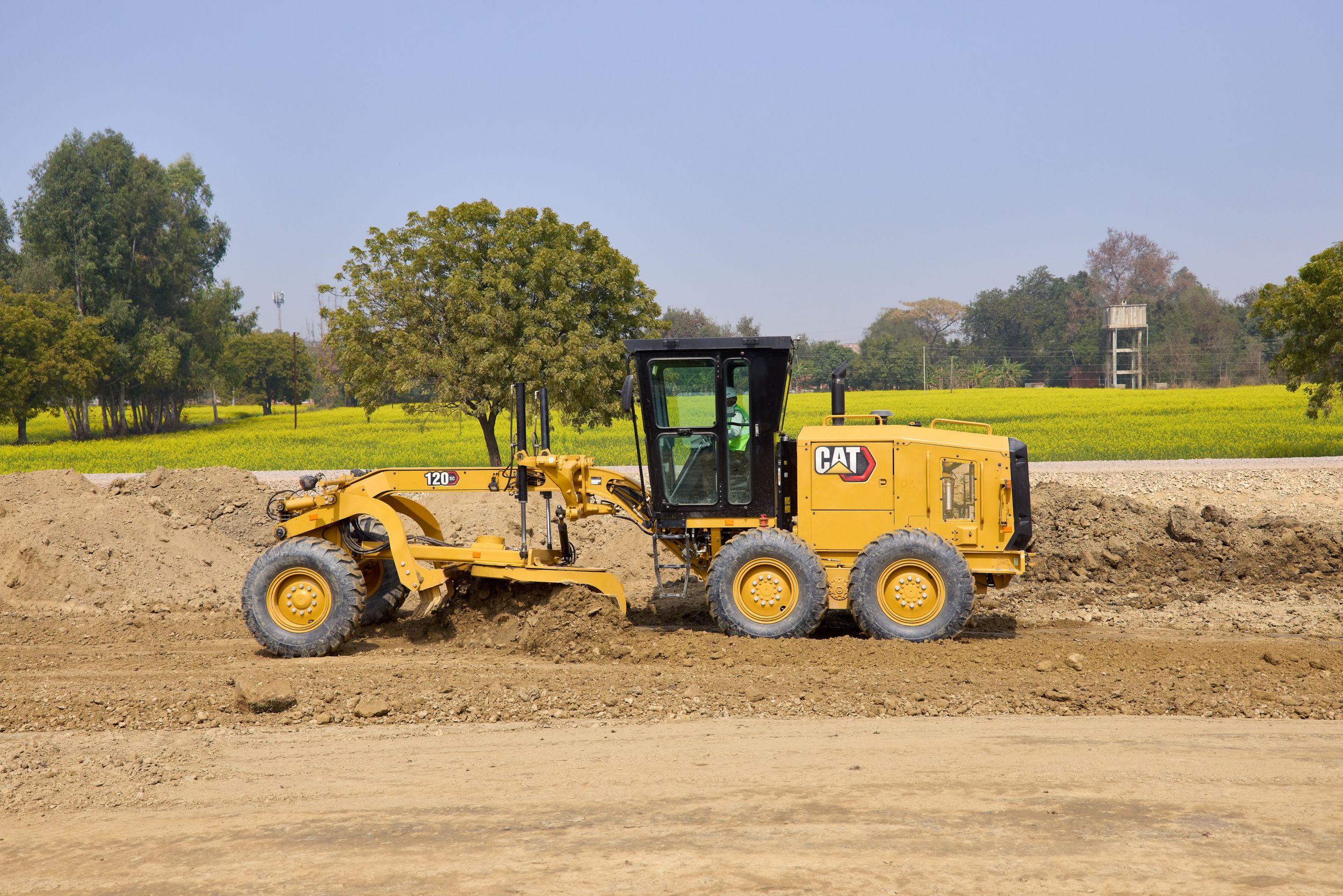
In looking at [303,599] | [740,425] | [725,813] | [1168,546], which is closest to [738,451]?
[740,425]

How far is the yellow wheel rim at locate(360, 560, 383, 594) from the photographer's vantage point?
10094 millimetres

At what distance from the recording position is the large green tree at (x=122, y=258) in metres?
49.9

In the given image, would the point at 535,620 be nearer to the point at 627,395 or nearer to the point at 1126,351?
the point at 627,395

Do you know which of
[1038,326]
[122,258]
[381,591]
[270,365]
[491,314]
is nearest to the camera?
[381,591]

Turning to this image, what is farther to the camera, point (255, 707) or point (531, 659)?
point (531, 659)

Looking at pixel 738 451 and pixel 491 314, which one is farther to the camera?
pixel 491 314

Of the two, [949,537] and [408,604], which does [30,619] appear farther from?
[949,537]

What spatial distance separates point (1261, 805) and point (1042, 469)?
18508 millimetres

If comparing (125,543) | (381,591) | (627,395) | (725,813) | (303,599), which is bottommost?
(725,813)

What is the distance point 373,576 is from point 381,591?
179mm

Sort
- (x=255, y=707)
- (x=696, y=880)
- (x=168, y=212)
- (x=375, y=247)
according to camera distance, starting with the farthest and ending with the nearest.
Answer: (x=168, y=212) < (x=375, y=247) < (x=255, y=707) < (x=696, y=880)

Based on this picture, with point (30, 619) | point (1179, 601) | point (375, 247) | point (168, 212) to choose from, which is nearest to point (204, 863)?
point (30, 619)

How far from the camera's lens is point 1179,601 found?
36.7 feet

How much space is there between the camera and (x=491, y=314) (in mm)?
19828
